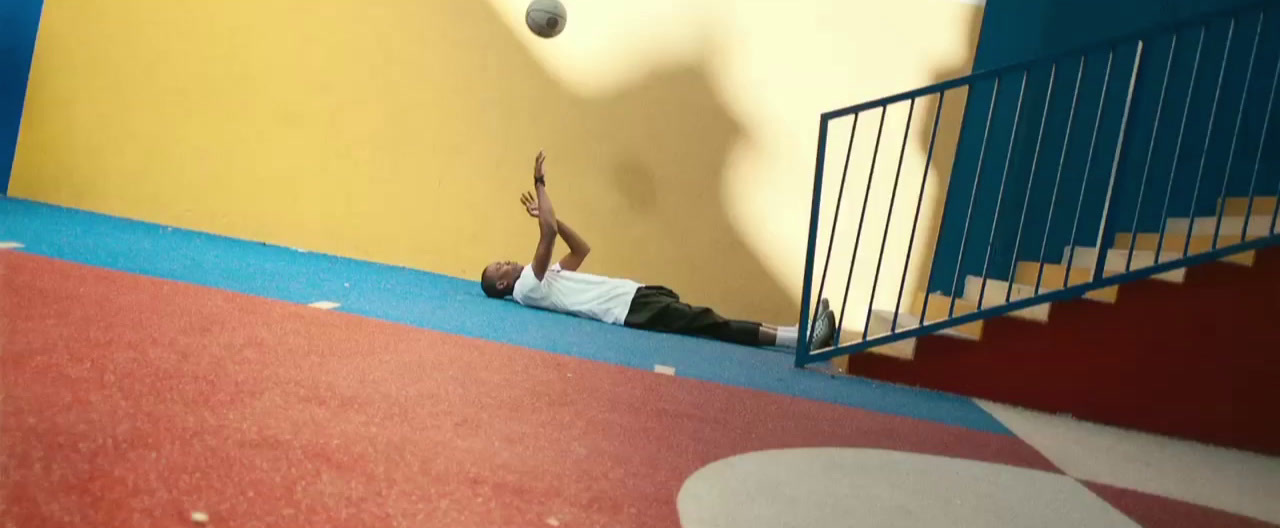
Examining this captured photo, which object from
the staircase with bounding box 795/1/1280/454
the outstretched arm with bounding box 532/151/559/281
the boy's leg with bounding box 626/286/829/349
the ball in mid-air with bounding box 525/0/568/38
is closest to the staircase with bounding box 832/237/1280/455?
the staircase with bounding box 795/1/1280/454

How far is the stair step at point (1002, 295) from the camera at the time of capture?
316cm

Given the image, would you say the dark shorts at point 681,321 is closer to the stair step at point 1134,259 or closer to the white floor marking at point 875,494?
the stair step at point 1134,259

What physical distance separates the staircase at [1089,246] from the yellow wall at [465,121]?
1.24 ft

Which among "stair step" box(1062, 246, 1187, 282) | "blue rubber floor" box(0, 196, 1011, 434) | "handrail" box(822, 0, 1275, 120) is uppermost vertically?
"handrail" box(822, 0, 1275, 120)

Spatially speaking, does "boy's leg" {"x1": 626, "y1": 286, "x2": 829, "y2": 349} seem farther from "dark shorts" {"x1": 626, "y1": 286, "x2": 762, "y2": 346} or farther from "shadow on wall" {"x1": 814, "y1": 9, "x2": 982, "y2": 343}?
"shadow on wall" {"x1": 814, "y1": 9, "x2": 982, "y2": 343}

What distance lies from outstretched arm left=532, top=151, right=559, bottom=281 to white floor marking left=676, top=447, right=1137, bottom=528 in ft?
7.12

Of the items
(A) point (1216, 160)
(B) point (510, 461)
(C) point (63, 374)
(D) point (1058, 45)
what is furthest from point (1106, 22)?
(C) point (63, 374)

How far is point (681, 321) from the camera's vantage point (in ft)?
13.0

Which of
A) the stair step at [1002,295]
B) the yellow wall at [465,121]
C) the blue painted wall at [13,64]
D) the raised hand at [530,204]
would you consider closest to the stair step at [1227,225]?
the stair step at [1002,295]

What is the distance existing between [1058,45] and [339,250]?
13.8 feet

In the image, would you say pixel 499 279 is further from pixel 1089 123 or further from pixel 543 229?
pixel 1089 123

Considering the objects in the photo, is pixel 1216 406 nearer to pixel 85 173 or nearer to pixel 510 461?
pixel 510 461

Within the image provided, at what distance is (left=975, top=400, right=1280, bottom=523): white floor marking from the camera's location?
2117 millimetres

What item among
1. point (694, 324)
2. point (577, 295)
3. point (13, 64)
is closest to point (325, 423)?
point (577, 295)
